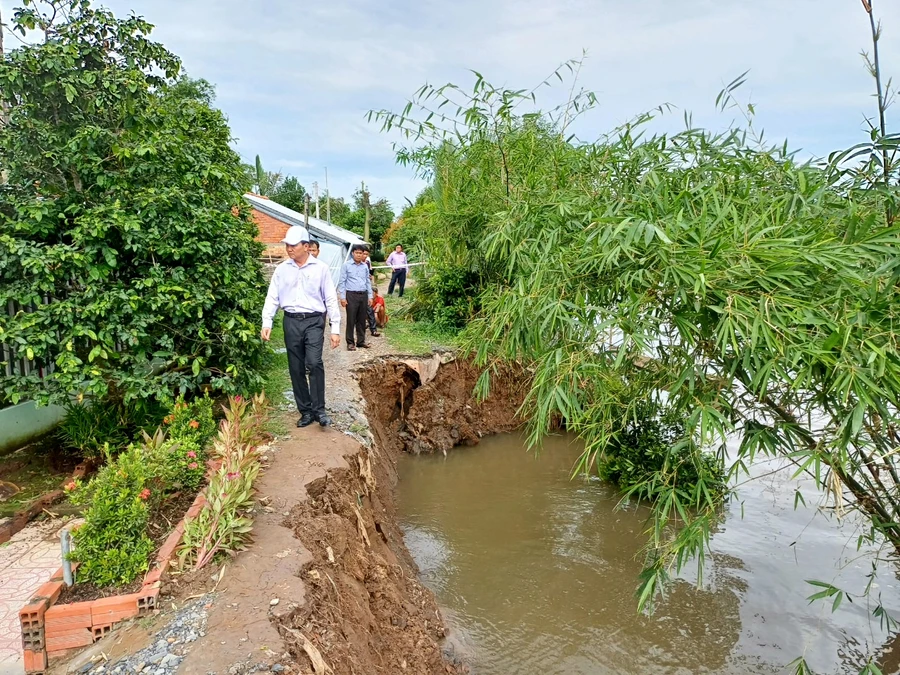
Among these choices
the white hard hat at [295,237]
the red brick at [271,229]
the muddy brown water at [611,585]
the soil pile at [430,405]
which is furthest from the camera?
the red brick at [271,229]

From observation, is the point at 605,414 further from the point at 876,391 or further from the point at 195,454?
the point at 195,454

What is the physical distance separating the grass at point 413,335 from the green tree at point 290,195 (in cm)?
2692

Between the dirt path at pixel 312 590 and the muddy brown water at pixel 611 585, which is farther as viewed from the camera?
the muddy brown water at pixel 611 585

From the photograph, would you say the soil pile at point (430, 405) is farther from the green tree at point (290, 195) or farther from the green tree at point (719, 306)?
the green tree at point (290, 195)

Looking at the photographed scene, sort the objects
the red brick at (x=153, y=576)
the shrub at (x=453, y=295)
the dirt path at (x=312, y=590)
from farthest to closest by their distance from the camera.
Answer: the shrub at (x=453, y=295) → the red brick at (x=153, y=576) → the dirt path at (x=312, y=590)

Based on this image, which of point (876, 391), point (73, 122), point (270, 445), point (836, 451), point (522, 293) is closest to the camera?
point (876, 391)

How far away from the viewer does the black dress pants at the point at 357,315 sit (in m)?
8.20

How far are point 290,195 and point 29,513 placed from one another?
35317 mm

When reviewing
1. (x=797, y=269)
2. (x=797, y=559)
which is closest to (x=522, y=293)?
(x=797, y=269)

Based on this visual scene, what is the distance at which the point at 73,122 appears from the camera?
4.19 meters

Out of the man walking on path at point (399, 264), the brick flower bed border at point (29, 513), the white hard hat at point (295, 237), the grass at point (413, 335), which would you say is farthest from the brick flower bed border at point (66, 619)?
the man walking on path at point (399, 264)

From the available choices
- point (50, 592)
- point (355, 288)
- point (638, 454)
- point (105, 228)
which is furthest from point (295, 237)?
point (638, 454)

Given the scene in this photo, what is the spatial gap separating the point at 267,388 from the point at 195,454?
2431 mm

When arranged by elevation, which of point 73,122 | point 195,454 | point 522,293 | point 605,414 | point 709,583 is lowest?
point 709,583
